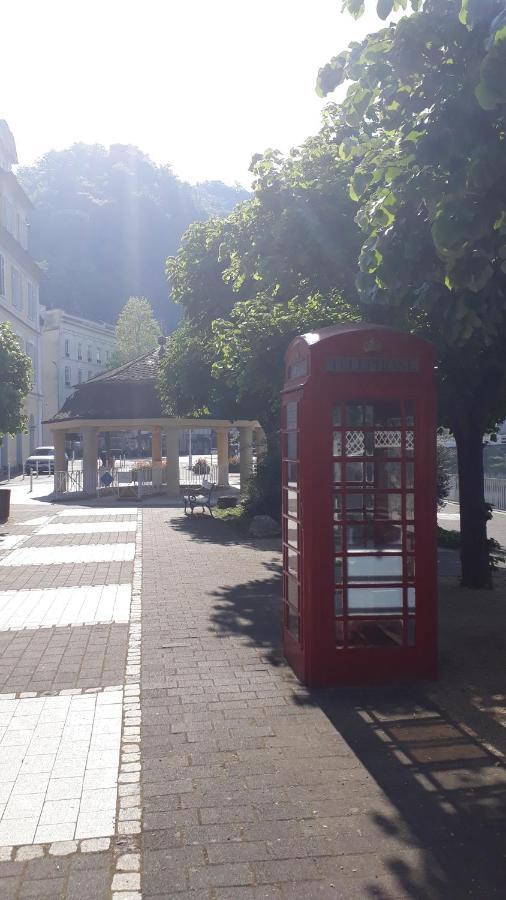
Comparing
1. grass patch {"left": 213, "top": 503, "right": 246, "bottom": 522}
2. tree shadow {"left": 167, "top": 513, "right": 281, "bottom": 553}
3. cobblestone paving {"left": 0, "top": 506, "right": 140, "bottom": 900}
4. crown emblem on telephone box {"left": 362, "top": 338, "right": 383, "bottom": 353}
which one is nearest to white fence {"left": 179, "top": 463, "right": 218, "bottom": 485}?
grass patch {"left": 213, "top": 503, "right": 246, "bottom": 522}

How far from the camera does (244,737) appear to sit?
5762 millimetres

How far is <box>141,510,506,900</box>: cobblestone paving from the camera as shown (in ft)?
12.9

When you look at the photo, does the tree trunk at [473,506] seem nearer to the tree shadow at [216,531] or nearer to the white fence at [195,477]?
the tree shadow at [216,531]

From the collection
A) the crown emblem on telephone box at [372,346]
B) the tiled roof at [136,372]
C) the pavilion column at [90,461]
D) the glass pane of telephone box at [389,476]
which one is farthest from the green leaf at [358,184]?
the tiled roof at [136,372]

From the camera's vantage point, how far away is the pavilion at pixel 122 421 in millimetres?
30453

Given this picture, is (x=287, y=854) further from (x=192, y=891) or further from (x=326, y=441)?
(x=326, y=441)

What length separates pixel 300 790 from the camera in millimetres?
4871

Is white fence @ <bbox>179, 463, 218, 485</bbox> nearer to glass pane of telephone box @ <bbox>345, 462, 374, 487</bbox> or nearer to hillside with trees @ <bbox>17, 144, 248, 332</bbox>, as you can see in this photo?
glass pane of telephone box @ <bbox>345, 462, 374, 487</bbox>

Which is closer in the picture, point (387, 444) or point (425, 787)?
point (425, 787)

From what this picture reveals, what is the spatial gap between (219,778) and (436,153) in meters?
4.44

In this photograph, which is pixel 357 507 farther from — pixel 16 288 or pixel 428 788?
pixel 16 288

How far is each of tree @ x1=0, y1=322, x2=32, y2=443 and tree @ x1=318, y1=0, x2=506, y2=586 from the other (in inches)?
564

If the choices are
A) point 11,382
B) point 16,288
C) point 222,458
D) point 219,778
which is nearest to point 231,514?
point 11,382

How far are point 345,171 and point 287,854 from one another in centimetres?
1011
